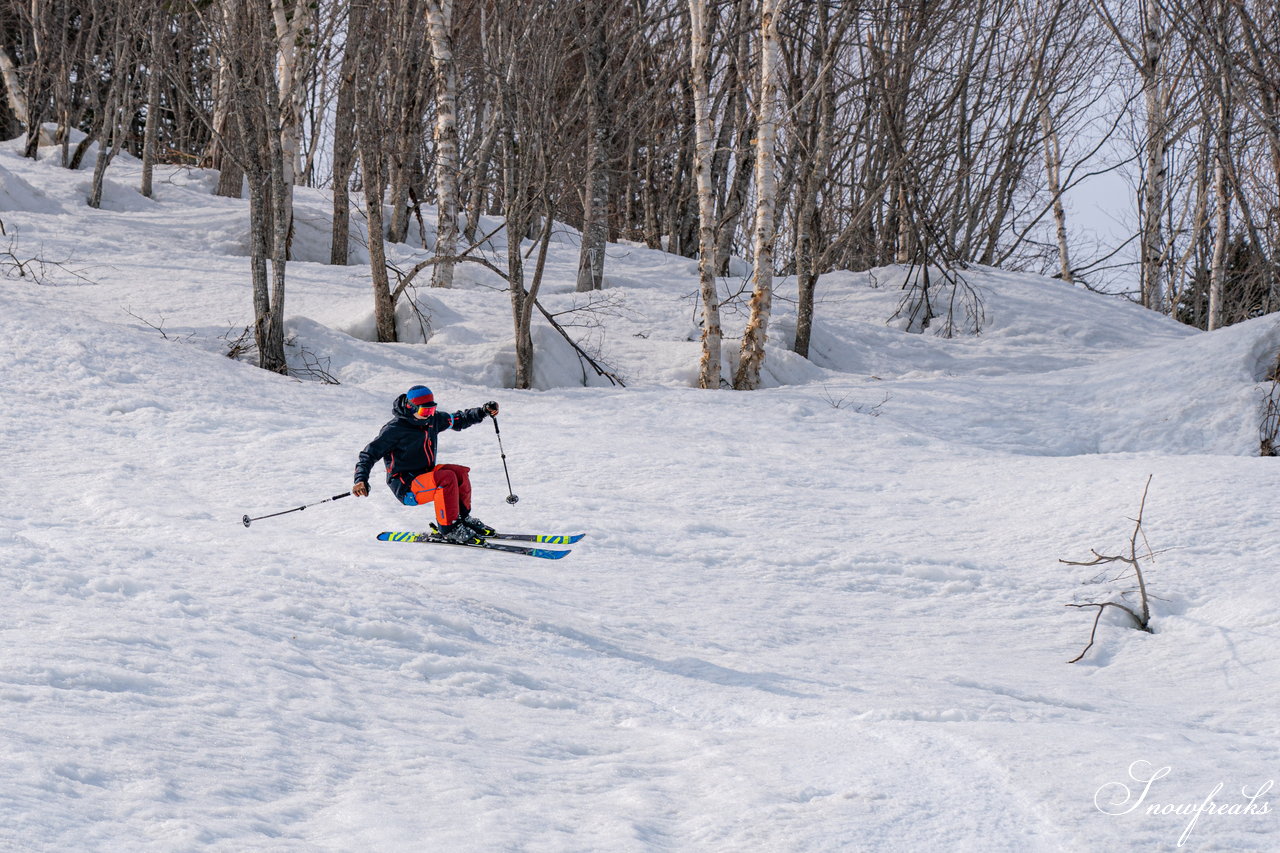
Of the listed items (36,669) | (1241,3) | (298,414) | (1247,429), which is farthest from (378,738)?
(1241,3)

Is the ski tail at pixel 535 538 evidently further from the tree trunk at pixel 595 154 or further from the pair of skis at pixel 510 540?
the tree trunk at pixel 595 154

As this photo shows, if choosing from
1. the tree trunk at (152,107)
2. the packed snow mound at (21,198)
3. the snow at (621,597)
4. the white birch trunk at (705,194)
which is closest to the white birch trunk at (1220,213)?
the snow at (621,597)

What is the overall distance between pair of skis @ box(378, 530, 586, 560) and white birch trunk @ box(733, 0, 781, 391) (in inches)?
239

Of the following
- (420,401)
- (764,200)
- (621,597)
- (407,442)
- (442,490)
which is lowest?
(621,597)

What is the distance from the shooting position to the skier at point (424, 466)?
7.34 m

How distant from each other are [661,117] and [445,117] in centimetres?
924

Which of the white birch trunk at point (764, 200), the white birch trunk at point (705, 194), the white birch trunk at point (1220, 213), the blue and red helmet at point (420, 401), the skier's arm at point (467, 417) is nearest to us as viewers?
the blue and red helmet at point (420, 401)

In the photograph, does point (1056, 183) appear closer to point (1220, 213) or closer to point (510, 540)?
point (1220, 213)

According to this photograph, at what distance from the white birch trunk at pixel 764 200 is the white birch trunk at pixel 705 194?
45 centimetres

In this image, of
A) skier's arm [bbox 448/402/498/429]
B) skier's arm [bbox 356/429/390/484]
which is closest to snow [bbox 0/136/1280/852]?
skier's arm [bbox 356/429/390/484]

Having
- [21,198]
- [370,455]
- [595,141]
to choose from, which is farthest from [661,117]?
[370,455]

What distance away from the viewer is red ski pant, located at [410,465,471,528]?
7344mm

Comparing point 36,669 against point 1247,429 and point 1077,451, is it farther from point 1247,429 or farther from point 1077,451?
point 1247,429

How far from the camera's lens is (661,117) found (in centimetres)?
2277
